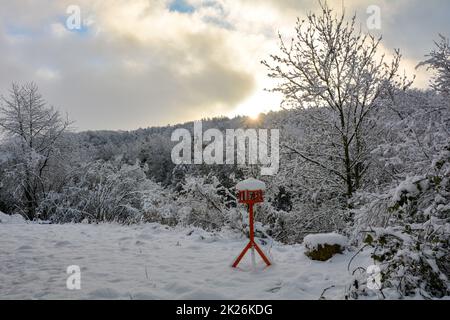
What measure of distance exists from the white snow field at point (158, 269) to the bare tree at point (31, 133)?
14.6 meters

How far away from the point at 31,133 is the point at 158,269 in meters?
21.3

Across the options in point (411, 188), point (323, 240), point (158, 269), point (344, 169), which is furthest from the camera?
point (344, 169)

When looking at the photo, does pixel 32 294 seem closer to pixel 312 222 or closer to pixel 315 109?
pixel 315 109

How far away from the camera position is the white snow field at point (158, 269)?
440 cm

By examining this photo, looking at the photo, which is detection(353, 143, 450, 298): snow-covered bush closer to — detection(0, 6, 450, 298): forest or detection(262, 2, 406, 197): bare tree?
detection(0, 6, 450, 298): forest

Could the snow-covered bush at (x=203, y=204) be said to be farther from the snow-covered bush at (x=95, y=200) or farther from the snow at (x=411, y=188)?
the snow at (x=411, y=188)

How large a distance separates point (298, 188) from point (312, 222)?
1.47m

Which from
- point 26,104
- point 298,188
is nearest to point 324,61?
point 298,188

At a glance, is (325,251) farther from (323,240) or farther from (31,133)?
(31,133)

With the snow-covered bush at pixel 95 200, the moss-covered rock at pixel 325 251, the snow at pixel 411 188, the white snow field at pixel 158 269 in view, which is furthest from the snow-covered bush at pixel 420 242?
the snow-covered bush at pixel 95 200

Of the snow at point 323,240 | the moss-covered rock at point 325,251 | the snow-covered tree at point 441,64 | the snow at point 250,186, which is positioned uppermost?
the snow-covered tree at point 441,64

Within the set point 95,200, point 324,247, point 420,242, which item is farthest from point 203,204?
point 420,242

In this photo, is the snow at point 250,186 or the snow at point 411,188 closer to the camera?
the snow at point 411,188

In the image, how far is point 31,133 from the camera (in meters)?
23.1
